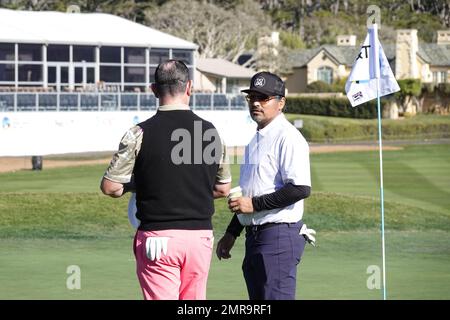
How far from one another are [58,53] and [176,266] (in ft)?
154

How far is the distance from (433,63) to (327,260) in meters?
84.5

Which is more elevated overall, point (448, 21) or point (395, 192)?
point (448, 21)

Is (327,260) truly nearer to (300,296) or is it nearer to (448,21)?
(300,296)

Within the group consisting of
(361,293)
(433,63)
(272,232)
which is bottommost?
(361,293)

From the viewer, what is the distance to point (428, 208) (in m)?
23.2

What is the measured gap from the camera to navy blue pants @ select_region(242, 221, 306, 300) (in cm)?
789

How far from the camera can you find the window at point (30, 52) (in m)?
51.9

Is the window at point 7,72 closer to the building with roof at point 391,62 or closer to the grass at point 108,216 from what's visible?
the grass at point 108,216

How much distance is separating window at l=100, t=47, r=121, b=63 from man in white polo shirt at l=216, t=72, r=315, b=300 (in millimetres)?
47018

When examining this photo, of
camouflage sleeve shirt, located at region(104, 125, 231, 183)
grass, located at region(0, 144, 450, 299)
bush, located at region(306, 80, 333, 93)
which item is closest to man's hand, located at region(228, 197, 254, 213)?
camouflage sleeve shirt, located at region(104, 125, 231, 183)

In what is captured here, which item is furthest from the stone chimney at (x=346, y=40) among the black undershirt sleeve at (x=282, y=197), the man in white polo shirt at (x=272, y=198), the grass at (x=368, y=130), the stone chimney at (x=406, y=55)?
the black undershirt sleeve at (x=282, y=197)

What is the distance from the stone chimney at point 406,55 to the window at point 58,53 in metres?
44.4

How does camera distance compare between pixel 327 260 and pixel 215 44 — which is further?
pixel 215 44
